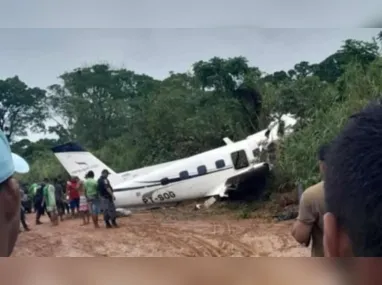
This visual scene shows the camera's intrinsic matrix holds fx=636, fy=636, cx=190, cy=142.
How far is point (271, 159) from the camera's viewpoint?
3.52 metres

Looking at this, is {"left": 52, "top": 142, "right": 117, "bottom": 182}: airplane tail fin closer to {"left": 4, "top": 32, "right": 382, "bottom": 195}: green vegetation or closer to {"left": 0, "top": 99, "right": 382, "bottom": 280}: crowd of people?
{"left": 4, "top": 32, "right": 382, "bottom": 195}: green vegetation

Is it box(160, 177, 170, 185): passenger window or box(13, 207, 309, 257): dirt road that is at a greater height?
box(160, 177, 170, 185): passenger window

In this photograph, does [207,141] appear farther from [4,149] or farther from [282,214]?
[4,149]

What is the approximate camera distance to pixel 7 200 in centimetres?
31

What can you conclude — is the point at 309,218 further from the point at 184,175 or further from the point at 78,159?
the point at 184,175

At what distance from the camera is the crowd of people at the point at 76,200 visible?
3066 mm

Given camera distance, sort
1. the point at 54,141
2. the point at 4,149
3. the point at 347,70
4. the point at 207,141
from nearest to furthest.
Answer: the point at 4,149
the point at 54,141
the point at 347,70
the point at 207,141

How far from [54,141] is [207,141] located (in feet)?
2.98

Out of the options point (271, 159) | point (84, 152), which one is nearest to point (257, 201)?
point (271, 159)

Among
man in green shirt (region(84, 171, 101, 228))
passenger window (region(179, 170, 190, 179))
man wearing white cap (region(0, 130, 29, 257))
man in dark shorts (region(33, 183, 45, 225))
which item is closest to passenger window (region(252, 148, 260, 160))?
passenger window (region(179, 170, 190, 179))

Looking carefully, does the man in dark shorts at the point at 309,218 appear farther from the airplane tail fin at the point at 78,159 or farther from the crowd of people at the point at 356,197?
the airplane tail fin at the point at 78,159

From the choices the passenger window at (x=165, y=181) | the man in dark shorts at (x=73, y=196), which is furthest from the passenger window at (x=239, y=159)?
the man in dark shorts at (x=73, y=196)

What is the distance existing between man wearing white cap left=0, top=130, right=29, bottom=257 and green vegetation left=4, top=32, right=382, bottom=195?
8.57 ft

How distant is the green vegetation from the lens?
10.0ft
